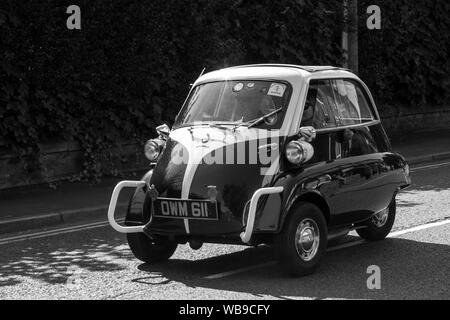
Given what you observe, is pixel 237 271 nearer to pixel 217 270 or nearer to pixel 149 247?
pixel 217 270

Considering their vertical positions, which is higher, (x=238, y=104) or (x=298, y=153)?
(x=238, y=104)

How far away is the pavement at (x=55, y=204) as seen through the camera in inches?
415

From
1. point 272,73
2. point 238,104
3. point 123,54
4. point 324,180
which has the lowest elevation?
point 324,180

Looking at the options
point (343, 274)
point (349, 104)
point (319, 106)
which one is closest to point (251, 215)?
point (343, 274)

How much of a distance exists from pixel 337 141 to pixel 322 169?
0.44 metres

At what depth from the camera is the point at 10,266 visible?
8219mm

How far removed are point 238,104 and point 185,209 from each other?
1.13m

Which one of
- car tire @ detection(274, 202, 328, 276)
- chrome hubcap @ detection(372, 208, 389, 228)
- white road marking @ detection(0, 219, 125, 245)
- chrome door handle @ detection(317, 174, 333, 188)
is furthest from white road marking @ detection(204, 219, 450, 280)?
white road marking @ detection(0, 219, 125, 245)

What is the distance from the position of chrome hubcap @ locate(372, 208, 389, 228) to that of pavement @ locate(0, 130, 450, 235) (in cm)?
369

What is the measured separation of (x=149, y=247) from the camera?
788 centimetres

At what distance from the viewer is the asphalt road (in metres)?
6.90

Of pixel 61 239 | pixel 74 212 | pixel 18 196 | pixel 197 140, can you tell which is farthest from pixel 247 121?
pixel 18 196

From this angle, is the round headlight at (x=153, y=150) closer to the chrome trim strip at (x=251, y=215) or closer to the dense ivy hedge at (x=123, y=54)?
the chrome trim strip at (x=251, y=215)

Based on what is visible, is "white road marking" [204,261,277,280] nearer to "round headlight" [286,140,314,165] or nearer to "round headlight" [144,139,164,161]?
"round headlight" [286,140,314,165]
